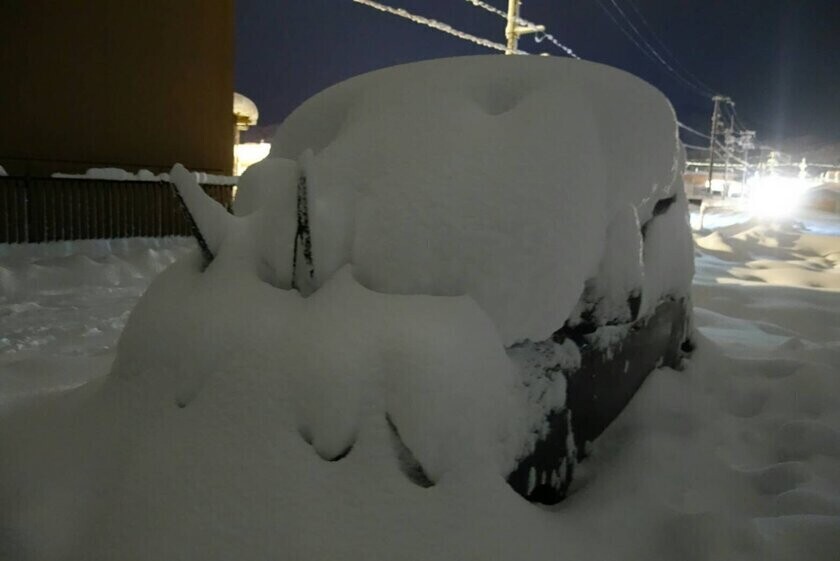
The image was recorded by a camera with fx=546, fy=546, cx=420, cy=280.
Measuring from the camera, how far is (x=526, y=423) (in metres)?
1.62

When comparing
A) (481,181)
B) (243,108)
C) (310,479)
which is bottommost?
(310,479)

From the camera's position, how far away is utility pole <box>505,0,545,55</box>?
16.4 m

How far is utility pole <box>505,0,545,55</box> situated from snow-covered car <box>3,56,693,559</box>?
15.9 m

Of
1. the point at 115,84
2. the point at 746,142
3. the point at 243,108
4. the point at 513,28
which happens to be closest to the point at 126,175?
the point at 115,84

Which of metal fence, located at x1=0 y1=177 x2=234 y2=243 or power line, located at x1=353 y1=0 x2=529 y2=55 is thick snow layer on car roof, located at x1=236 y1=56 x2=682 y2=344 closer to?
metal fence, located at x1=0 y1=177 x2=234 y2=243

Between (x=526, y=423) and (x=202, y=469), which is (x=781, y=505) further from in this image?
(x=202, y=469)

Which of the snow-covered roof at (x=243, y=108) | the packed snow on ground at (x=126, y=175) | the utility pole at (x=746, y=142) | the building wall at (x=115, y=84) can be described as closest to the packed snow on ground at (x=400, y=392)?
the packed snow on ground at (x=126, y=175)

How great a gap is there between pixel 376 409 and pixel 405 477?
18 cm

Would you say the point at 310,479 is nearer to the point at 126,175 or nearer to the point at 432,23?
the point at 126,175

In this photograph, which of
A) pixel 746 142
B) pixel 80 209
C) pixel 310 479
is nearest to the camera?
pixel 310 479

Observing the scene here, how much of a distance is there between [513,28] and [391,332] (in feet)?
56.4

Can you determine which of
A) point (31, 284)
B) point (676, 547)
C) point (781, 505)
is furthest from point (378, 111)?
point (31, 284)

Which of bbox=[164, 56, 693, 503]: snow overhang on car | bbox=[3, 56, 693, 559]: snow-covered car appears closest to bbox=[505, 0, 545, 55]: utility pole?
bbox=[164, 56, 693, 503]: snow overhang on car

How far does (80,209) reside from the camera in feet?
24.1
